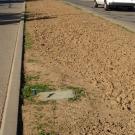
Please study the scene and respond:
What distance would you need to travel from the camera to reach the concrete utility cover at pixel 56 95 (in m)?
8.34

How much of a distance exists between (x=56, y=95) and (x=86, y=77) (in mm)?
A: 1480

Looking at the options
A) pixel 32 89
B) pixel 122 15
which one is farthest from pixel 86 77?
pixel 122 15

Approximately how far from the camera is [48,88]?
9.04 meters

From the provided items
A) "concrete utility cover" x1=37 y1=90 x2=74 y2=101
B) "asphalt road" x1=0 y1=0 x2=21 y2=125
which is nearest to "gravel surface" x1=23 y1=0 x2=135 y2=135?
"concrete utility cover" x1=37 y1=90 x2=74 y2=101

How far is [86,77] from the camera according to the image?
32.4 feet

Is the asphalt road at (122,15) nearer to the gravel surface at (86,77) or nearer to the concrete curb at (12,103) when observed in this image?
the gravel surface at (86,77)

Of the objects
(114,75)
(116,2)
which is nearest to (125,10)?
(116,2)

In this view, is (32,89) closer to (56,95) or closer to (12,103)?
(56,95)

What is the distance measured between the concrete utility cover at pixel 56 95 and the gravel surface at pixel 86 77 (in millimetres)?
269

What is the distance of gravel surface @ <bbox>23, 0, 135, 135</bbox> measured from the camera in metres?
7.00

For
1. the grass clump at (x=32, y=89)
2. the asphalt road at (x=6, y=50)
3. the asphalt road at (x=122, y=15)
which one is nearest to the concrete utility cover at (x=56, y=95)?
the grass clump at (x=32, y=89)

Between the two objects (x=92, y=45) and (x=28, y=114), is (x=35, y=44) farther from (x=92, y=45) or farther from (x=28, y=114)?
(x=28, y=114)

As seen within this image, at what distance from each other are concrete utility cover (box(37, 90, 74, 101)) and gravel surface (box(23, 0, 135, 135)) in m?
0.27

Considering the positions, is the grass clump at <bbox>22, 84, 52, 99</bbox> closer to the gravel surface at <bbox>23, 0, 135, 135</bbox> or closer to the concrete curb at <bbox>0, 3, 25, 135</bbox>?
the concrete curb at <bbox>0, 3, 25, 135</bbox>
